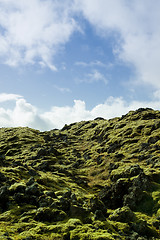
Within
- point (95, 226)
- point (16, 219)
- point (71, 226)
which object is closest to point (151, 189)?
point (95, 226)

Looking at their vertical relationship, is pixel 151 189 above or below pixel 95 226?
above

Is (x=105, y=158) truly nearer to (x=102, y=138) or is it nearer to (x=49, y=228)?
(x=102, y=138)

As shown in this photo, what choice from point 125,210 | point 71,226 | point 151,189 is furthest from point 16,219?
point 151,189

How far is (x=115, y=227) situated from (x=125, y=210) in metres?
4.57

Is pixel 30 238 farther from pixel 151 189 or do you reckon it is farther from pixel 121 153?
pixel 121 153

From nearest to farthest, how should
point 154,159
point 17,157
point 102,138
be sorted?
point 154,159 < point 17,157 < point 102,138

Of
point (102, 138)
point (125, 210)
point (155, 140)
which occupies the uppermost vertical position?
point (102, 138)

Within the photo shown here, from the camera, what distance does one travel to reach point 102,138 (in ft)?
431

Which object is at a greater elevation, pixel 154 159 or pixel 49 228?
pixel 154 159

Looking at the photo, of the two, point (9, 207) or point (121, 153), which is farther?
point (121, 153)

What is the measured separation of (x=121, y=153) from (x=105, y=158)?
8.55 m

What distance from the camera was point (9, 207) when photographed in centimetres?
3194

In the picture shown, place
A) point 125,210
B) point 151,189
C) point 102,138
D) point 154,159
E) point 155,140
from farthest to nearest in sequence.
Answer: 1. point 102,138
2. point 155,140
3. point 154,159
4. point 151,189
5. point 125,210

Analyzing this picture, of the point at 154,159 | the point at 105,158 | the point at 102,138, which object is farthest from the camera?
the point at 102,138
